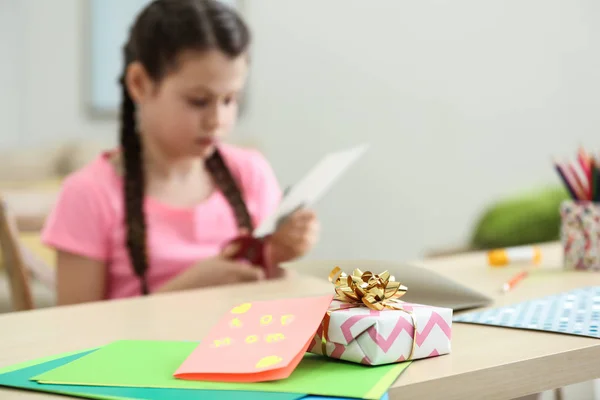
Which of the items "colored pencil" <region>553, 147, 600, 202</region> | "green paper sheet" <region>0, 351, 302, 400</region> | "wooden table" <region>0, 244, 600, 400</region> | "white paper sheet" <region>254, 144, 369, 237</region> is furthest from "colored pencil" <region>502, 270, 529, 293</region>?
"green paper sheet" <region>0, 351, 302, 400</region>

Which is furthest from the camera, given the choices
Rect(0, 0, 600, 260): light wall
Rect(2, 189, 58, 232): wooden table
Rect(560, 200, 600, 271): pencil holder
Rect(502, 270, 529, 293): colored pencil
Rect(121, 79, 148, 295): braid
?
Rect(0, 0, 600, 260): light wall

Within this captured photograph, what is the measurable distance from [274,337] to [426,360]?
113 mm

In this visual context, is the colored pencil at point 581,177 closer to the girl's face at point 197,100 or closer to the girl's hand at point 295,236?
the girl's hand at point 295,236

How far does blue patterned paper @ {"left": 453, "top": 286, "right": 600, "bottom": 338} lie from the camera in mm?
667

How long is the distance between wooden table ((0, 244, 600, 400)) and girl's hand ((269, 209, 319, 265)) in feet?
0.53

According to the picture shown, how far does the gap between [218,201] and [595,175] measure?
63 cm

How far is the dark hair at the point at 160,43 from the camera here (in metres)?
1.27

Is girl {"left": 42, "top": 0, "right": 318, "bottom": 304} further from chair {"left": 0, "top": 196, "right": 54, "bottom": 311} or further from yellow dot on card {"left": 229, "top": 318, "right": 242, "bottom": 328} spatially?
yellow dot on card {"left": 229, "top": 318, "right": 242, "bottom": 328}

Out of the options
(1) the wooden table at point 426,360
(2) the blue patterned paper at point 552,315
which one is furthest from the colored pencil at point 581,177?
(2) the blue patterned paper at point 552,315

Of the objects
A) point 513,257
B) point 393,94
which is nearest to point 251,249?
point 513,257

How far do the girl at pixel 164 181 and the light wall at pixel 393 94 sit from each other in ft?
5.21

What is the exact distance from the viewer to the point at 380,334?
543 millimetres

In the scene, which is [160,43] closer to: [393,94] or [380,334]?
[380,334]

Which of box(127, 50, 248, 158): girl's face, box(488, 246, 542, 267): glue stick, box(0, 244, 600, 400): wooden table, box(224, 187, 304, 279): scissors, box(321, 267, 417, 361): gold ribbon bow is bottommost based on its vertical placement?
box(488, 246, 542, 267): glue stick
